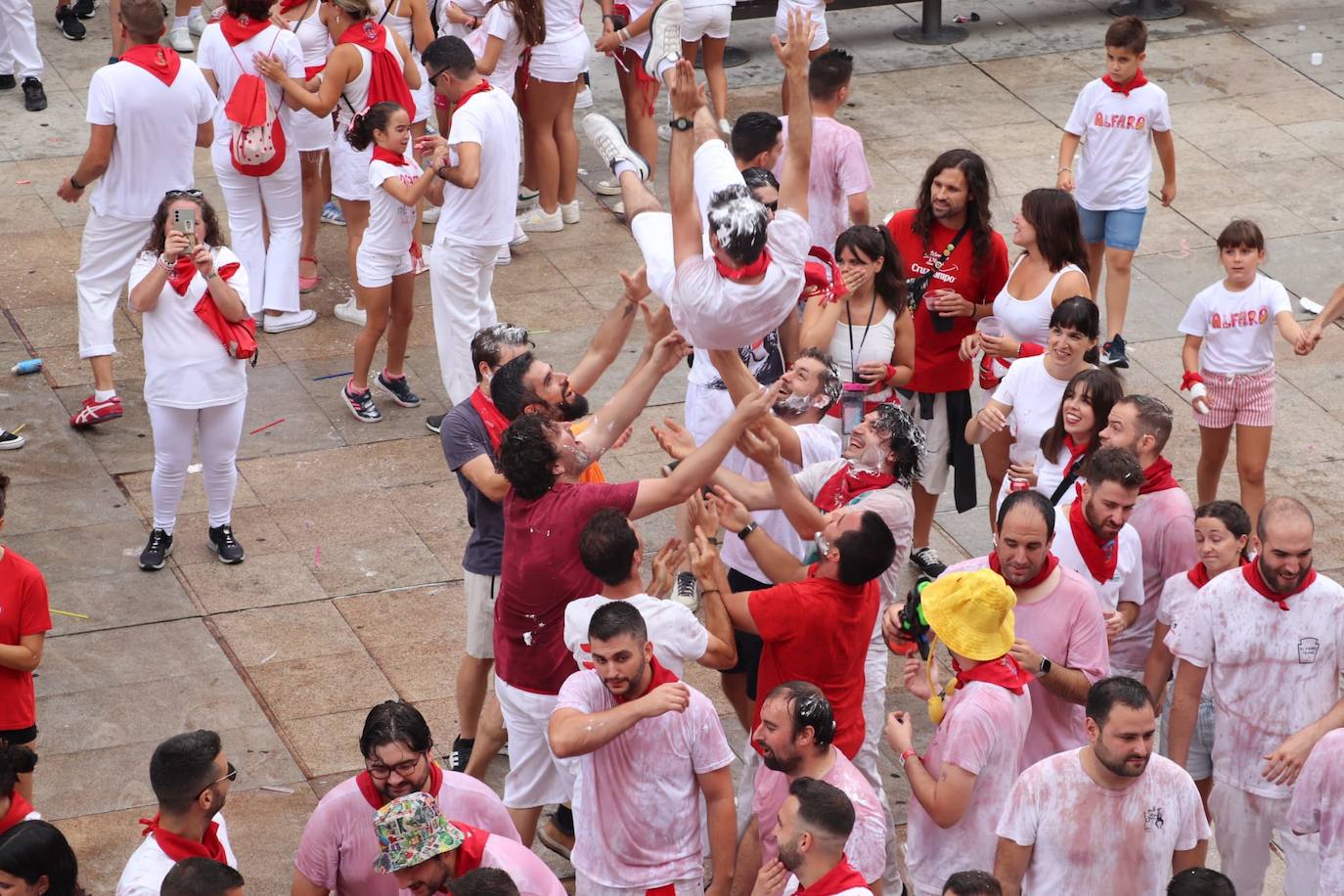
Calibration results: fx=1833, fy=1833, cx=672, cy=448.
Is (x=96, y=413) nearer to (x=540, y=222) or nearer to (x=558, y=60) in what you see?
(x=540, y=222)

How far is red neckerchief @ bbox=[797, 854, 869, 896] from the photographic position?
4.96 metres

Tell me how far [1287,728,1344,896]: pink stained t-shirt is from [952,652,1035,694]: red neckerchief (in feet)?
3.02

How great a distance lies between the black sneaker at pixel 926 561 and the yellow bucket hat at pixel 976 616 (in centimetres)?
308

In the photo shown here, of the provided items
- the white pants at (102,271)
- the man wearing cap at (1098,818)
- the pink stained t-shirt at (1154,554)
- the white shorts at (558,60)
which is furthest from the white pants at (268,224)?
the man wearing cap at (1098,818)

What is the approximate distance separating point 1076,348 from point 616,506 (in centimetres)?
248

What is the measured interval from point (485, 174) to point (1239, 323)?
153 inches

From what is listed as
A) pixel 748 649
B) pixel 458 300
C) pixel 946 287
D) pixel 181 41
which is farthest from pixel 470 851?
pixel 181 41

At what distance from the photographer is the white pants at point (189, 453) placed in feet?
27.5

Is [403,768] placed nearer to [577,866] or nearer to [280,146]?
[577,866]

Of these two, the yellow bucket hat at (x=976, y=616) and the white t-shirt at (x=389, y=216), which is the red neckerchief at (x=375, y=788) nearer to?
the yellow bucket hat at (x=976, y=616)

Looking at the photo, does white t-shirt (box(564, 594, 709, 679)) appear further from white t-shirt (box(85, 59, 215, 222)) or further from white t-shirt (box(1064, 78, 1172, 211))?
white t-shirt (box(1064, 78, 1172, 211))

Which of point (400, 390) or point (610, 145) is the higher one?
point (610, 145)

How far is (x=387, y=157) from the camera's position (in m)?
9.71

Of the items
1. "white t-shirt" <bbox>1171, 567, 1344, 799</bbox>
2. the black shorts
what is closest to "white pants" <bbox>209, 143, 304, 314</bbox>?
the black shorts
